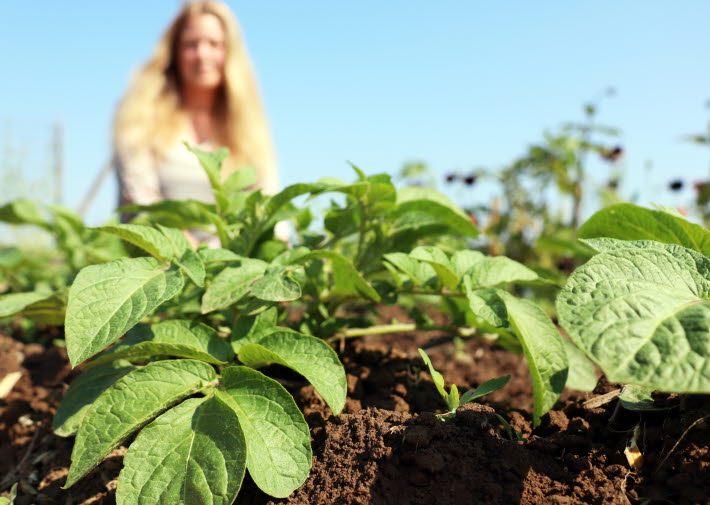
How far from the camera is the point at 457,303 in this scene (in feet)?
5.47

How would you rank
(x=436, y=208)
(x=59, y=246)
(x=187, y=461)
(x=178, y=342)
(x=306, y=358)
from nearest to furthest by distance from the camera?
(x=187, y=461) < (x=306, y=358) < (x=178, y=342) < (x=436, y=208) < (x=59, y=246)

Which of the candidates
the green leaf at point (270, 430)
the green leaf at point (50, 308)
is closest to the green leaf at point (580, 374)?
the green leaf at point (270, 430)

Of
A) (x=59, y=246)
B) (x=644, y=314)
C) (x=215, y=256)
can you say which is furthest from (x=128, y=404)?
(x=59, y=246)

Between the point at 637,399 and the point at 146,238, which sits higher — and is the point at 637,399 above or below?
below

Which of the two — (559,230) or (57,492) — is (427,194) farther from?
(559,230)

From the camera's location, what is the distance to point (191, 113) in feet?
19.2

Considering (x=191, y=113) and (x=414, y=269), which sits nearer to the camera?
(x=414, y=269)

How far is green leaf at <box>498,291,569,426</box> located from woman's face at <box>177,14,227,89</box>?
4878 mm

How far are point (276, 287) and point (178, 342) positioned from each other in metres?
0.30

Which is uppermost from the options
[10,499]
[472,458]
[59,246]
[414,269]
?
[414,269]

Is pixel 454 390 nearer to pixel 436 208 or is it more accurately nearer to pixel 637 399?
pixel 637 399

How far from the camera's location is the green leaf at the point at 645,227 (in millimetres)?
1307

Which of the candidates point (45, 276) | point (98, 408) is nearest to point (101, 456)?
point (98, 408)

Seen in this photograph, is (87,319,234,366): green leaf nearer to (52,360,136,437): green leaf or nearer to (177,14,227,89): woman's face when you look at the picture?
(52,360,136,437): green leaf
